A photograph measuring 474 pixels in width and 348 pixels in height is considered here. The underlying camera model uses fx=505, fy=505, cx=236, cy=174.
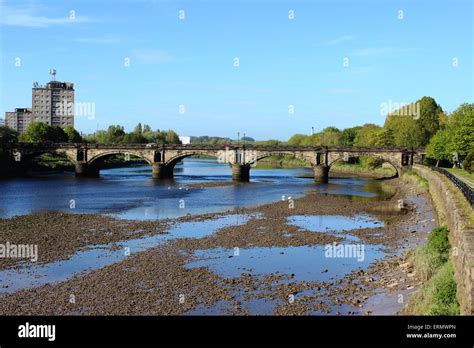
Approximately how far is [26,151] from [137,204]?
56.3 metres

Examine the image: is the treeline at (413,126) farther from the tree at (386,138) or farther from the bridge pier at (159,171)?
the bridge pier at (159,171)

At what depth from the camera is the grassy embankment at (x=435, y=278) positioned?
59.7 feet

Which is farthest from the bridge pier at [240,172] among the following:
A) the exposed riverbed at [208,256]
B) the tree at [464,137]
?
the tree at [464,137]

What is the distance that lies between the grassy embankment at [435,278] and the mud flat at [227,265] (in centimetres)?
91

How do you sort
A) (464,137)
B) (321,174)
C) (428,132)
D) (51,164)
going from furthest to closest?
(51,164) → (428,132) → (321,174) → (464,137)

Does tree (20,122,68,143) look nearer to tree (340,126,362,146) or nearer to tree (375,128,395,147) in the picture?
tree (375,128,395,147)

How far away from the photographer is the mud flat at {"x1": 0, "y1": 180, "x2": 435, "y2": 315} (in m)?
22.5

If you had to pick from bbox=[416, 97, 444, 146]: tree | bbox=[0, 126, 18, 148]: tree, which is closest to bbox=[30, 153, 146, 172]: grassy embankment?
bbox=[0, 126, 18, 148]: tree

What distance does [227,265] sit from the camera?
98.1ft

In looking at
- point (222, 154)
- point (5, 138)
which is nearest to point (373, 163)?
point (222, 154)

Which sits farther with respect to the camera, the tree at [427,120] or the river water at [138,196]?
the tree at [427,120]

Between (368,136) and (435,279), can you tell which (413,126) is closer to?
(368,136)

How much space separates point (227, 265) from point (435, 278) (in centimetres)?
1229

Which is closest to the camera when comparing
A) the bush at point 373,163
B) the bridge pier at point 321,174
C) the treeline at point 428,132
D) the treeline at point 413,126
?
the treeline at point 428,132
